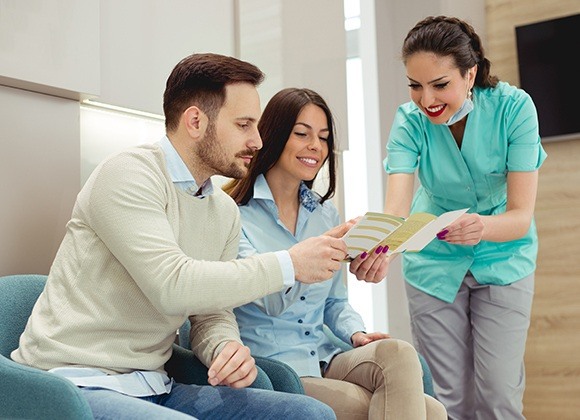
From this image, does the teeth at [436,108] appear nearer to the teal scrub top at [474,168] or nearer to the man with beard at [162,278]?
the teal scrub top at [474,168]

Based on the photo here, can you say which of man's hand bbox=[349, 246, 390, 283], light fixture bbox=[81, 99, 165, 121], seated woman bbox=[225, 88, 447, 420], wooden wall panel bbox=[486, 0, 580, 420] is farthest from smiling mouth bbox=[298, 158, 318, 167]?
wooden wall panel bbox=[486, 0, 580, 420]

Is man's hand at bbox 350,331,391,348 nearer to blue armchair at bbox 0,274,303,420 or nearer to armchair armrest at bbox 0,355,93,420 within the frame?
blue armchair at bbox 0,274,303,420

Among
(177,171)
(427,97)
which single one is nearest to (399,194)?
(427,97)

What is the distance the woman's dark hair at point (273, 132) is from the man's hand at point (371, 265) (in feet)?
1.38

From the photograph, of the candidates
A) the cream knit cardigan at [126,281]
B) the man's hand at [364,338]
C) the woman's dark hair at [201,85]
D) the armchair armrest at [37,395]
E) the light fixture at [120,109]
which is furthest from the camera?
the light fixture at [120,109]

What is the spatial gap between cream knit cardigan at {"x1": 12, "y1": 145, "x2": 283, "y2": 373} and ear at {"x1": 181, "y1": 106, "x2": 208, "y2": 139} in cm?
A: 12

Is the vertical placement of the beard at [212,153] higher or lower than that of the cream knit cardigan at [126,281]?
higher

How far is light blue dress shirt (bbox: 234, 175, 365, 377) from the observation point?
205cm

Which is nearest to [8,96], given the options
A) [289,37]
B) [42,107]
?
[42,107]

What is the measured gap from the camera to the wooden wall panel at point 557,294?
3.94m

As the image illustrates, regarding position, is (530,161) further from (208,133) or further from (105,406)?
(105,406)

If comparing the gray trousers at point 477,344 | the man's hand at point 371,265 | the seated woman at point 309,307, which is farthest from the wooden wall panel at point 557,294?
the man's hand at point 371,265

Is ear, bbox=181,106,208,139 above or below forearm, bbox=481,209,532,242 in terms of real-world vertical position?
above

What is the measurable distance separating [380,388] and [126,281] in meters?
0.74
